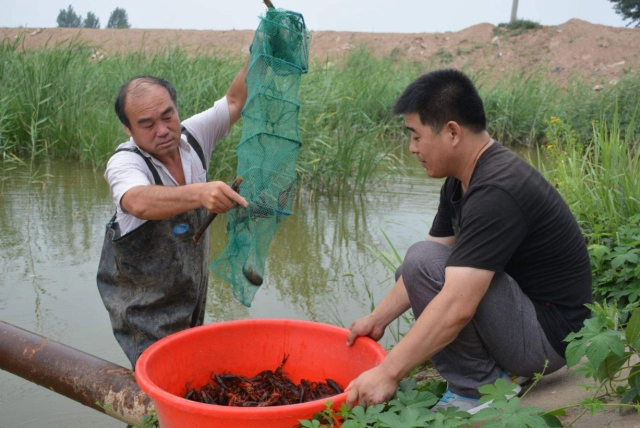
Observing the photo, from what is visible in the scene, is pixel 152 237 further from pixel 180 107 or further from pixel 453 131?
pixel 180 107

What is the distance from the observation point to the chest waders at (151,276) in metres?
2.88

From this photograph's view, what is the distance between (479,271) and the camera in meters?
2.29

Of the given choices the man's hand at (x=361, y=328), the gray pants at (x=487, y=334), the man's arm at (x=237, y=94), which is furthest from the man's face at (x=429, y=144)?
the man's arm at (x=237, y=94)

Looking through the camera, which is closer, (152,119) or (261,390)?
(261,390)

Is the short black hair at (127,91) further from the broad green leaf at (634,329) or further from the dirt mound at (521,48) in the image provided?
the dirt mound at (521,48)

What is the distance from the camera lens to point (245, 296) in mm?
2965

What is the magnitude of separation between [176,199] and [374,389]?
920 millimetres

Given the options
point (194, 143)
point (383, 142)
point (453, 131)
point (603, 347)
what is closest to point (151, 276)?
point (194, 143)

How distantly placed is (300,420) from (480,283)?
71cm

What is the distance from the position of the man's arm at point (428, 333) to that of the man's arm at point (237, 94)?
1406 millimetres

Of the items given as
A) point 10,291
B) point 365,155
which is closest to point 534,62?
point 365,155

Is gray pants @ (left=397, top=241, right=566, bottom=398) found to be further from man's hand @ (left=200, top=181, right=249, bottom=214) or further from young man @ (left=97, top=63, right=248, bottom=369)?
young man @ (left=97, top=63, right=248, bottom=369)

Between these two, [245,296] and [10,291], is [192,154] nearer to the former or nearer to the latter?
[245,296]

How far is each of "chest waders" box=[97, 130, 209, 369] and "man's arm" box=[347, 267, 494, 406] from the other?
1008 mm
